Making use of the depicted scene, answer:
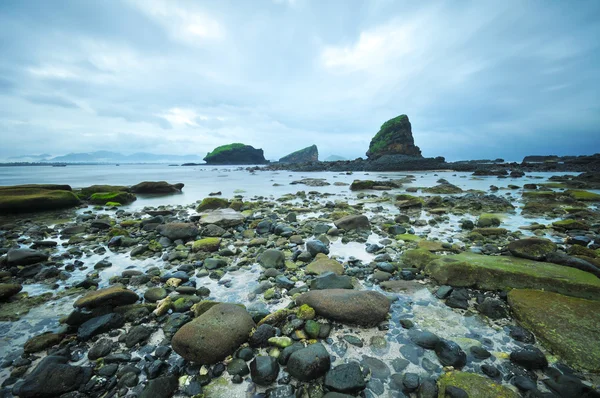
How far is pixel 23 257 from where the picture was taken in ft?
16.3

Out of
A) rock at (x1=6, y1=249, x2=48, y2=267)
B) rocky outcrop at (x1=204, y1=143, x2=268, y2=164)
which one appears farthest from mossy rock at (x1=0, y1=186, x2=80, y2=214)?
rocky outcrop at (x1=204, y1=143, x2=268, y2=164)

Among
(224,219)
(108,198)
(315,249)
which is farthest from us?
(108,198)

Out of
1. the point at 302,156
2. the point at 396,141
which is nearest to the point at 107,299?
the point at 396,141

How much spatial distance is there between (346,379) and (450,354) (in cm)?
123

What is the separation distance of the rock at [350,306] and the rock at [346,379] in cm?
76

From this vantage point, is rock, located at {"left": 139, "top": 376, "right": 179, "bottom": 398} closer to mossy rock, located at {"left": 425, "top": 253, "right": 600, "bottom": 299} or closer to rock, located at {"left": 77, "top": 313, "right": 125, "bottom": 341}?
rock, located at {"left": 77, "top": 313, "right": 125, "bottom": 341}

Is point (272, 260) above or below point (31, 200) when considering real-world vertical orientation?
below

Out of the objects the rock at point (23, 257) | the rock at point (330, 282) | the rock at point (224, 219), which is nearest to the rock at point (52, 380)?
the rock at point (330, 282)

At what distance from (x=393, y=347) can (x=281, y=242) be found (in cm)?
410

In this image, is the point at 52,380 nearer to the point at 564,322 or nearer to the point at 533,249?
the point at 564,322

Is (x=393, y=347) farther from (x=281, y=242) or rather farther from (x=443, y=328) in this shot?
(x=281, y=242)

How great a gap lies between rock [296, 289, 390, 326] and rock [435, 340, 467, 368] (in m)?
0.72

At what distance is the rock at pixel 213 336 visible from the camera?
2.56 m

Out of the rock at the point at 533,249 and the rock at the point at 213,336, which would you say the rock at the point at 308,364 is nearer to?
the rock at the point at 213,336
